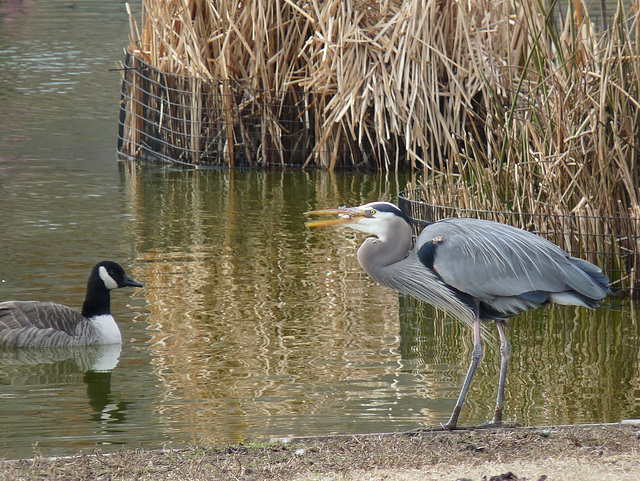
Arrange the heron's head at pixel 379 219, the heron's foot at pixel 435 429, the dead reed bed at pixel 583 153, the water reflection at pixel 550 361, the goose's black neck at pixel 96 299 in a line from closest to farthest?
the heron's foot at pixel 435 429 < the heron's head at pixel 379 219 < the water reflection at pixel 550 361 < the goose's black neck at pixel 96 299 < the dead reed bed at pixel 583 153

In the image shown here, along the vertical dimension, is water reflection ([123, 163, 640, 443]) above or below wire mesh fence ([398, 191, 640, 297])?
below

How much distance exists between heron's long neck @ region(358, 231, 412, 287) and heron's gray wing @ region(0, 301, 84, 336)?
2615mm

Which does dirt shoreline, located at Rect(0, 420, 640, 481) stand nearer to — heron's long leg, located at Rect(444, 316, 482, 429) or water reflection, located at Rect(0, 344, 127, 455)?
heron's long leg, located at Rect(444, 316, 482, 429)

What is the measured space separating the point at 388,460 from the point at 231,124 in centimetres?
845

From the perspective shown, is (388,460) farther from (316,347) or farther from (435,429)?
(316,347)

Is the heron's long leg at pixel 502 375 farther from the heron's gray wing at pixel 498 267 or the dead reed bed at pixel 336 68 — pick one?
the dead reed bed at pixel 336 68

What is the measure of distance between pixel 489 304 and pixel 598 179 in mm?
2812

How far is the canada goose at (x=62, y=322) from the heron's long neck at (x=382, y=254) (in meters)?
2.25

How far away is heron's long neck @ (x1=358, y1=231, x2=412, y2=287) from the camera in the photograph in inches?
215

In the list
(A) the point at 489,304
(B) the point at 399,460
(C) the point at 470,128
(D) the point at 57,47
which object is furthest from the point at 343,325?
(D) the point at 57,47

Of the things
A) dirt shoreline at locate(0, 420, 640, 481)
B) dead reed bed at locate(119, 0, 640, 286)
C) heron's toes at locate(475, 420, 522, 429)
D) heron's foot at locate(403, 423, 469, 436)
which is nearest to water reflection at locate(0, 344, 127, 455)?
dirt shoreline at locate(0, 420, 640, 481)

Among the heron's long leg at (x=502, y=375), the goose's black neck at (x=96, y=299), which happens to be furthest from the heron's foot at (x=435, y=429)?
the goose's black neck at (x=96, y=299)

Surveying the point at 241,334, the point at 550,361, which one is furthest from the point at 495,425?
the point at 241,334

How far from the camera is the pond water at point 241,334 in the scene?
18.7ft
